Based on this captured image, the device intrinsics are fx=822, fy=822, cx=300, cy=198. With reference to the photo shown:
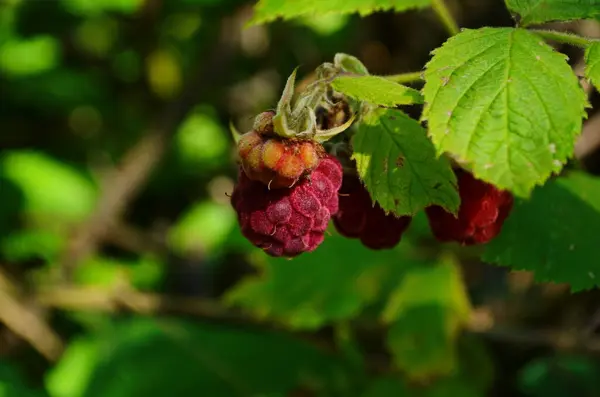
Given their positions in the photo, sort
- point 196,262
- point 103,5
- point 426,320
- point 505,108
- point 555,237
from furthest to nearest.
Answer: point 196,262, point 103,5, point 426,320, point 555,237, point 505,108

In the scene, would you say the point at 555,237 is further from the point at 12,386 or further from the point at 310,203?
the point at 12,386

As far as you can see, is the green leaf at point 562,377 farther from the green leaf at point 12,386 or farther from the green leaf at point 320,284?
the green leaf at point 12,386

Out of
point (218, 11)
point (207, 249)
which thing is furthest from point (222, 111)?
point (207, 249)

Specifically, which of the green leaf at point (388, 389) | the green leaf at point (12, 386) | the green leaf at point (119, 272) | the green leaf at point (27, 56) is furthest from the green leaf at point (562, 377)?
the green leaf at point (27, 56)

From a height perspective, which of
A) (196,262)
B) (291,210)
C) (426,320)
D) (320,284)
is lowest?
(196,262)

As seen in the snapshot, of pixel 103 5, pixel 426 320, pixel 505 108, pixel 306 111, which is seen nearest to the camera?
pixel 505 108

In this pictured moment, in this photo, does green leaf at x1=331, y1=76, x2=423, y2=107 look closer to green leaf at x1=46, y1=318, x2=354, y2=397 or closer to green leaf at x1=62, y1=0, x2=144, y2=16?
green leaf at x1=46, y1=318, x2=354, y2=397

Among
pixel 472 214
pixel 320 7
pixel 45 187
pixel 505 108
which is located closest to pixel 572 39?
pixel 505 108
